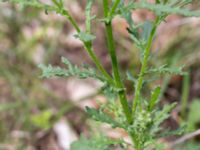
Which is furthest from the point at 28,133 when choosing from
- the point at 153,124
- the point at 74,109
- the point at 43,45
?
the point at 153,124

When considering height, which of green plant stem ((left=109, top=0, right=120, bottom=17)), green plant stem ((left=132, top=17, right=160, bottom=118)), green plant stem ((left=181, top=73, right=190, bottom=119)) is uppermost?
green plant stem ((left=181, top=73, right=190, bottom=119))

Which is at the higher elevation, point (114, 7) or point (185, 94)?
point (185, 94)

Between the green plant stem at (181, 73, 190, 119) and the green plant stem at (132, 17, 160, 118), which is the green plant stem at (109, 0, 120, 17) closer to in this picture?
the green plant stem at (132, 17, 160, 118)

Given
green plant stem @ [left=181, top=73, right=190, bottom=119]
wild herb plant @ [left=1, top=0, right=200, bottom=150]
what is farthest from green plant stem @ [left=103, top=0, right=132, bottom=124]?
green plant stem @ [left=181, top=73, right=190, bottom=119]

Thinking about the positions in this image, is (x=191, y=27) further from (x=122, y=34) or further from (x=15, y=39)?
(x=15, y=39)

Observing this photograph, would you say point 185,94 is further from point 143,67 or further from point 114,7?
point 114,7

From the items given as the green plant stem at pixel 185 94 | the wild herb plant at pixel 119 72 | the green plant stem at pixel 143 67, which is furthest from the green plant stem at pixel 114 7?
the green plant stem at pixel 185 94

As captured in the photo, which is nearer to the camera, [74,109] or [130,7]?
[130,7]

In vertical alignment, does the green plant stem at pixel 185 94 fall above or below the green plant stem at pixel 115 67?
above

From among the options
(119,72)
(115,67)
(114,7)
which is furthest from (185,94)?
(114,7)

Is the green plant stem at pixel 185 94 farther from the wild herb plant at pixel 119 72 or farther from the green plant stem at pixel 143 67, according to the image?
the green plant stem at pixel 143 67

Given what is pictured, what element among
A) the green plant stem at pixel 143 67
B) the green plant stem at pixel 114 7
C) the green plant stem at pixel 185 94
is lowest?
the green plant stem at pixel 143 67
